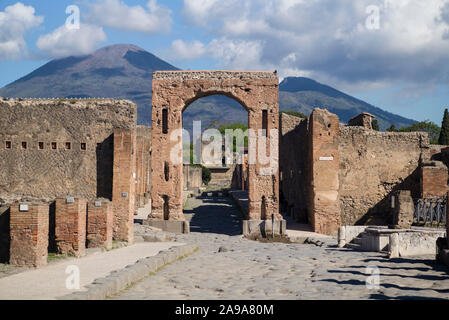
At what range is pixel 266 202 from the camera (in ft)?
63.1

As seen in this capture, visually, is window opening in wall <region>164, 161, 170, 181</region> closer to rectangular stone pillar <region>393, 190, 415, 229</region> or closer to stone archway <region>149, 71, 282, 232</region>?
stone archway <region>149, 71, 282, 232</region>

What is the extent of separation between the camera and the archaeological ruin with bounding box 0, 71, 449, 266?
455 inches

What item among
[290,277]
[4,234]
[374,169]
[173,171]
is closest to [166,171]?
[173,171]

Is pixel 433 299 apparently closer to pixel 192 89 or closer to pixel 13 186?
pixel 13 186

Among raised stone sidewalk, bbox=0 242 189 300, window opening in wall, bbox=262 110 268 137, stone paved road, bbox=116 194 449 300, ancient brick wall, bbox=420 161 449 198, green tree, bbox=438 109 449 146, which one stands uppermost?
green tree, bbox=438 109 449 146

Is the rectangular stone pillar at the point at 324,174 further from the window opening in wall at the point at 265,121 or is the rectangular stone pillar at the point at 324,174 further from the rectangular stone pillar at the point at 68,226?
the rectangular stone pillar at the point at 68,226

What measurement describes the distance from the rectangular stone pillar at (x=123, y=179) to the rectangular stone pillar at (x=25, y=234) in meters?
5.23

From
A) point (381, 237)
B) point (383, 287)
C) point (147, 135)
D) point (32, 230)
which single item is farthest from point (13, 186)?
point (147, 135)

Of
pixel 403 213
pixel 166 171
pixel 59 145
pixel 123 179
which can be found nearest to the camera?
pixel 123 179

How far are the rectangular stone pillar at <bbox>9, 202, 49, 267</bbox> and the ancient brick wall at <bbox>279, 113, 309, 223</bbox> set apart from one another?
514 inches

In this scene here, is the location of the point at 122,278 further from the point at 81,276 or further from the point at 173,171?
the point at 173,171

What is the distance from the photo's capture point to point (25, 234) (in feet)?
30.6

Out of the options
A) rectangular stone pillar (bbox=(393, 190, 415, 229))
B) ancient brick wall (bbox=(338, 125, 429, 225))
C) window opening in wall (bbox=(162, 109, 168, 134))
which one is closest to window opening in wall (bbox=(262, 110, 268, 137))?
ancient brick wall (bbox=(338, 125, 429, 225))

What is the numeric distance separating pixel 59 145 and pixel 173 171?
191 inches
